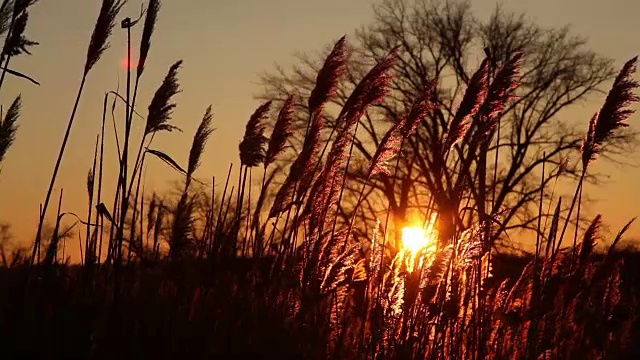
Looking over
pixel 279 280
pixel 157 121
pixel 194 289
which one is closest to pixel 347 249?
pixel 279 280

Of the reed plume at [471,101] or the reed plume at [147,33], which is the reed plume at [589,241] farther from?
the reed plume at [147,33]

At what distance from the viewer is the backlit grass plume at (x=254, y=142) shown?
5605 mm

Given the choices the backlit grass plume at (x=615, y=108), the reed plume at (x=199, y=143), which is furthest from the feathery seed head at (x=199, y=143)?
the backlit grass plume at (x=615, y=108)

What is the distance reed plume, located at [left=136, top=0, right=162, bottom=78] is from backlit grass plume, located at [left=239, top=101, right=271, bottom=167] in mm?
910

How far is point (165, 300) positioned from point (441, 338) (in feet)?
5.22

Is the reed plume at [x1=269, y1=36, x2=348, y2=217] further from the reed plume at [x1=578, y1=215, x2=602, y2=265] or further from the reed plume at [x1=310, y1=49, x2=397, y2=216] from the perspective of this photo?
the reed plume at [x1=578, y1=215, x2=602, y2=265]

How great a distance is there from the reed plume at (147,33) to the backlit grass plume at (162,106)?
269mm

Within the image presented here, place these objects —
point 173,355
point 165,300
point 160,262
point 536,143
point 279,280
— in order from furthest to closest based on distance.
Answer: point 536,143 → point 160,262 → point 279,280 → point 165,300 → point 173,355

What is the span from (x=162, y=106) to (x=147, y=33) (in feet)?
1.42

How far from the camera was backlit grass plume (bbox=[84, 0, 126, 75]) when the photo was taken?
471 cm

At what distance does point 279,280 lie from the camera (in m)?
5.53

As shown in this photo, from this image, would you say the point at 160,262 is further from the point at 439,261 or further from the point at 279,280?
the point at 439,261

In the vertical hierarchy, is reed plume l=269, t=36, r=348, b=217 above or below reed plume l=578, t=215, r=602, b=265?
above

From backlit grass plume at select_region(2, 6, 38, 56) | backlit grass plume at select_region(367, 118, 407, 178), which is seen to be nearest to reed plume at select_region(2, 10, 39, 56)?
backlit grass plume at select_region(2, 6, 38, 56)
